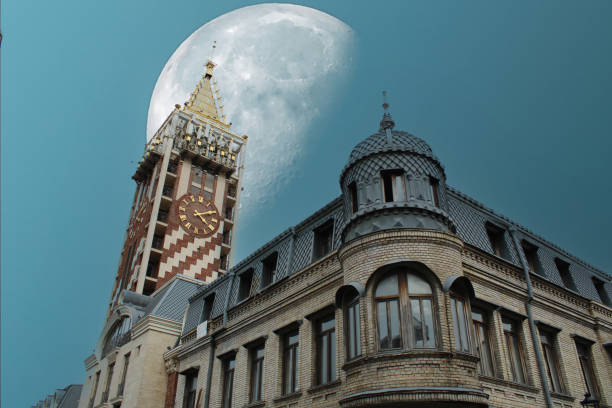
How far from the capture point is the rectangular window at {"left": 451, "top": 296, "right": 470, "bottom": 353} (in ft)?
42.9

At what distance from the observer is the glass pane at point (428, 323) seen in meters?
12.7

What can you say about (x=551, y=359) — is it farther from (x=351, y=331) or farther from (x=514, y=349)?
(x=351, y=331)

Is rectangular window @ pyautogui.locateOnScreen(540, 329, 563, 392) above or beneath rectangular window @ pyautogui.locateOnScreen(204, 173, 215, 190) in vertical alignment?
beneath

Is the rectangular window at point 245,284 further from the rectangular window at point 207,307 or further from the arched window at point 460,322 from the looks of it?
the arched window at point 460,322

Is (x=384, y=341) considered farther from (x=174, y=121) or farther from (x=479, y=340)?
(x=174, y=121)

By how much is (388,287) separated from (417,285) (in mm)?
807

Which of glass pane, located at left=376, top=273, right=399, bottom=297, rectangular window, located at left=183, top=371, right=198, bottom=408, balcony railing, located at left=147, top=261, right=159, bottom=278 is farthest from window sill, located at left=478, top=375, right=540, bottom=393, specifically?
balcony railing, located at left=147, top=261, right=159, bottom=278

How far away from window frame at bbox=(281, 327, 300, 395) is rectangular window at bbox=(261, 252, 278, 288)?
10.6 ft

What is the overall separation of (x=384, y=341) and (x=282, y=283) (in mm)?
6567

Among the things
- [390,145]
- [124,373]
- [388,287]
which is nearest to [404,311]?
[388,287]

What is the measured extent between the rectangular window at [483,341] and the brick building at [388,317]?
5cm

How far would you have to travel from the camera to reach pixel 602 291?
2256cm

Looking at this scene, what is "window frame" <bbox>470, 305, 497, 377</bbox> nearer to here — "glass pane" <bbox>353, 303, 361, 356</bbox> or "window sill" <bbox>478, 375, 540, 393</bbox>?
"window sill" <bbox>478, 375, 540, 393</bbox>

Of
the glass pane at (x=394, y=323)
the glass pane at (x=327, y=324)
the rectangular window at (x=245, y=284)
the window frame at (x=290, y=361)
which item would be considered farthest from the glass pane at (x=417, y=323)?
the rectangular window at (x=245, y=284)
